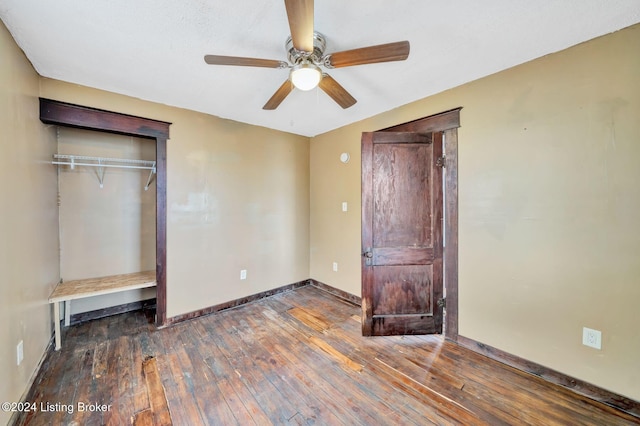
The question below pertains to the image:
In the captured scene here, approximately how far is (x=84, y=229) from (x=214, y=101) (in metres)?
2.00

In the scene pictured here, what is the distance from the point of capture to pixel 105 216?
2.87m

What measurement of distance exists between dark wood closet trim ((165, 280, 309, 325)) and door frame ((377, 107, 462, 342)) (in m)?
2.17

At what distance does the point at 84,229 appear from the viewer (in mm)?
2754

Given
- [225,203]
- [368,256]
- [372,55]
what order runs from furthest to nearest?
[225,203], [368,256], [372,55]

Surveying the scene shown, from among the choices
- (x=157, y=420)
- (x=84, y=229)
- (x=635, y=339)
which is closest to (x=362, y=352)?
(x=157, y=420)

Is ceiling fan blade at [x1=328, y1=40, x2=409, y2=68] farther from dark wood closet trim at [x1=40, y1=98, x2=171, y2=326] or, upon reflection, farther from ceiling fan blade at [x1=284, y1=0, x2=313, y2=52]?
dark wood closet trim at [x1=40, y1=98, x2=171, y2=326]

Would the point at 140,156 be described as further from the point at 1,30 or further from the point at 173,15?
the point at 173,15

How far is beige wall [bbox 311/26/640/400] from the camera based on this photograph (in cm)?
162

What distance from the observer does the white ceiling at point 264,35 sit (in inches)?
55.8

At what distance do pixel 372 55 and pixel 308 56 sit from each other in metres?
0.40

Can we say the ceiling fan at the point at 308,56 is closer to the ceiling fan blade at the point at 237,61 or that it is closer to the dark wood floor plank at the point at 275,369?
the ceiling fan blade at the point at 237,61

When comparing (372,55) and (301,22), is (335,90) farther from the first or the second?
(301,22)

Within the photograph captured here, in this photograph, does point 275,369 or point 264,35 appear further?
point 275,369

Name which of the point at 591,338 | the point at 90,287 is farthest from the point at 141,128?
the point at 591,338
